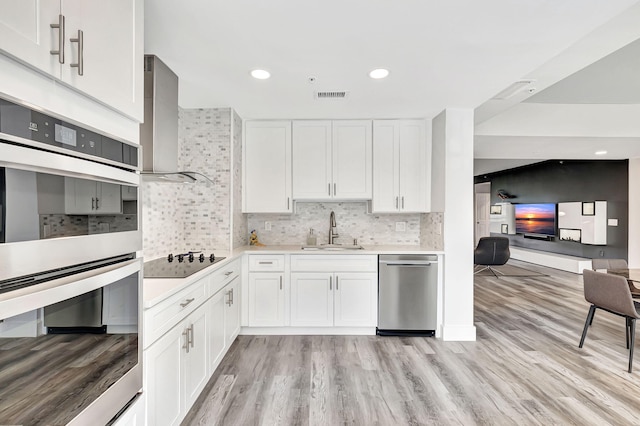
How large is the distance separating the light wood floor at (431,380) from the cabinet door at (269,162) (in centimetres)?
161

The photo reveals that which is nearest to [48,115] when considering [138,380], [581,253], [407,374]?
[138,380]

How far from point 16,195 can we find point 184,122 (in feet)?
9.56

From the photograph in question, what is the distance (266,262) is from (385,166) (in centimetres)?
176

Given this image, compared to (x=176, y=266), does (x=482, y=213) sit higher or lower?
higher

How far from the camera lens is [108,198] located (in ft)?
3.51

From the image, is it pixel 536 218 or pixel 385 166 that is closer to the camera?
pixel 385 166

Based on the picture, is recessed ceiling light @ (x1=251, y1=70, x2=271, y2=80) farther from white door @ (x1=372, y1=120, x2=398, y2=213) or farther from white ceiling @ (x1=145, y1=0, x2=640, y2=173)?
white door @ (x1=372, y1=120, x2=398, y2=213)

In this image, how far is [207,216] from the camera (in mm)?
3383

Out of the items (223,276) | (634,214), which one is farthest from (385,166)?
(634,214)

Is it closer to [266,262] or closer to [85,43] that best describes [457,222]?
[266,262]

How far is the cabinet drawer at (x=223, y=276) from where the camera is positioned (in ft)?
7.98

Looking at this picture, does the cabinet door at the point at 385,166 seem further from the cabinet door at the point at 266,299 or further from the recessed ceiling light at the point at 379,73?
the cabinet door at the point at 266,299

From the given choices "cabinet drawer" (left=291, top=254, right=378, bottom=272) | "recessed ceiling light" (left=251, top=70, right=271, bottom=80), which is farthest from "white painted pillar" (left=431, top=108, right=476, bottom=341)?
"recessed ceiling light" (left=251, top=70, right=271, bottom=80)

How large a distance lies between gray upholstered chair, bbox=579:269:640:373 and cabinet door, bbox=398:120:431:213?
1686 millimetres
